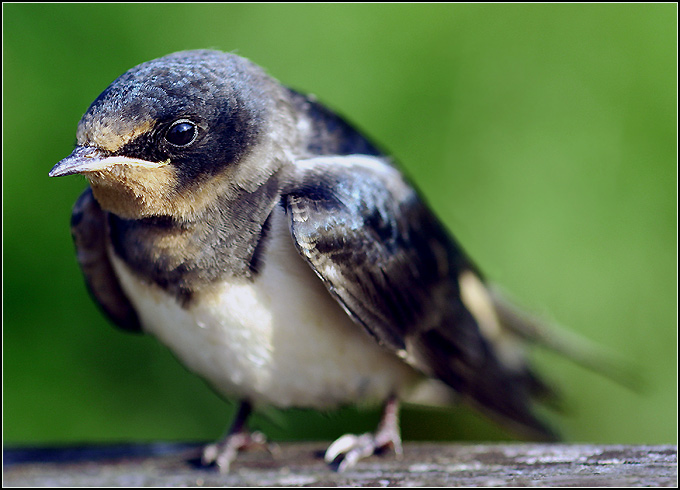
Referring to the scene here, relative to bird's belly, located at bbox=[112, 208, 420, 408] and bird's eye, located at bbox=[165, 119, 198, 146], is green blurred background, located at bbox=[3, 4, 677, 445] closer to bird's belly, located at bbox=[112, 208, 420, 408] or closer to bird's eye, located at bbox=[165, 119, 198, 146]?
bird's belly, located at bbox=[112, 208, 420, 408]

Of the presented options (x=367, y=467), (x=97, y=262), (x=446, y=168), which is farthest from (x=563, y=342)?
(x=97, y=262)

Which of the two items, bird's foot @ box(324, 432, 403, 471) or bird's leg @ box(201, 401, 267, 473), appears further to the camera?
bird's leg @ box(201, 401, 267, 473)

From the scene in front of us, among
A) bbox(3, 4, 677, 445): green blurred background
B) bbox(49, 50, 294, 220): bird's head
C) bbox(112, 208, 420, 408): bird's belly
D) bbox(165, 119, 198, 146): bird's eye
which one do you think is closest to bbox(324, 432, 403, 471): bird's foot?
bbox(112, 208, 420, 408): bird's belly

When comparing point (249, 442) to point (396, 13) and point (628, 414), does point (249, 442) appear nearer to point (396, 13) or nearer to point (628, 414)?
point (628, 414)

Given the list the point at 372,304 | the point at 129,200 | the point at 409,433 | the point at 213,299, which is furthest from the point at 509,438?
the point at 129,200

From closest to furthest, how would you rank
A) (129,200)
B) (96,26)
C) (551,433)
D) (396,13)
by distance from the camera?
(129,200) < (551,433) < (96,26) < (396,13)

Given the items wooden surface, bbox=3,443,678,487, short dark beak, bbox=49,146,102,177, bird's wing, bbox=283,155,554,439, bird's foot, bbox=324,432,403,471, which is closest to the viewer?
short dark beak, bbox=49,146,102,177
